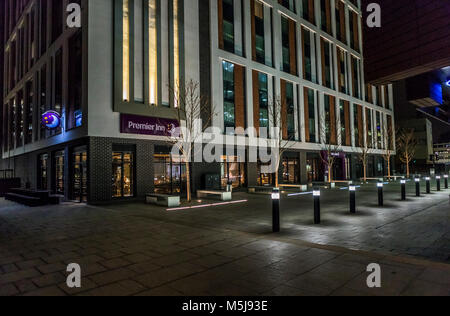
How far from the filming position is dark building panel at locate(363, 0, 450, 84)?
456 centimetres

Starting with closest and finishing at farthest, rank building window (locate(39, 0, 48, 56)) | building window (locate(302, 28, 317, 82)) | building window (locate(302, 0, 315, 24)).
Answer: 1. building window (locate(39, 0, 48, 56))
2. building window (locate(302, 28, 317, 82))
3. building window (locate(302, 0, 315, 24))

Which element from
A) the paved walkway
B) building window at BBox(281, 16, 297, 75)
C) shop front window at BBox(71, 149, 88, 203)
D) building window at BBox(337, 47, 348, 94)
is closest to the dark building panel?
the paved walkway

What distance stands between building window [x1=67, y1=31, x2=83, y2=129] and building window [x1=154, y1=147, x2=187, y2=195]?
5.04 meters

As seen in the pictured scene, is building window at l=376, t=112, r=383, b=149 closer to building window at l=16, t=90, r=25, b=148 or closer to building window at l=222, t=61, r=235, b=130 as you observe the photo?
building window at l=222, t=61, r=235, b=130

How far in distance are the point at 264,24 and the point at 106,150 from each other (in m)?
18.9

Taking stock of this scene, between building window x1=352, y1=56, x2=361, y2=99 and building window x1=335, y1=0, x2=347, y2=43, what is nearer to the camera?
building window x1=335, y1=0, x2=347, y2=43

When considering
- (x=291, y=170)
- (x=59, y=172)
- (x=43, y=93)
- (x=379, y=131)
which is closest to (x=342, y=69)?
(x=379, y=131)

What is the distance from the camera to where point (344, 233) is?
23.4ft

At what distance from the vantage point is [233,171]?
22469 mm

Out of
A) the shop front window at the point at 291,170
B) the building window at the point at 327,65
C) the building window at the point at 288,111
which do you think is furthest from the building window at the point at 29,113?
the building window at the point at 327,65

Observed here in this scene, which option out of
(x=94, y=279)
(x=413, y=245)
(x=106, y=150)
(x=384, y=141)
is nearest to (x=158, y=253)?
(x=94, y=279)

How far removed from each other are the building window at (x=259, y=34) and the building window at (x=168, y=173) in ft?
41.7

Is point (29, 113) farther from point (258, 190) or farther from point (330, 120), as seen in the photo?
point (330, 120)
